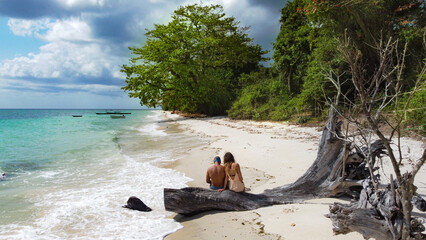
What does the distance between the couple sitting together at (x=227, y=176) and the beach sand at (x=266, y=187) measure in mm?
541

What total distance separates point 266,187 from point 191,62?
2652 cm

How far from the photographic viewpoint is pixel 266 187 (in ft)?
21.0

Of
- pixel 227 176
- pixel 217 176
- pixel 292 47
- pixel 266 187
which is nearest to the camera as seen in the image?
pixel 227 176

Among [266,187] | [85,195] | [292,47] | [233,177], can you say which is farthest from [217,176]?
[292,47]

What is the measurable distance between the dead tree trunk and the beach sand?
0.16 m

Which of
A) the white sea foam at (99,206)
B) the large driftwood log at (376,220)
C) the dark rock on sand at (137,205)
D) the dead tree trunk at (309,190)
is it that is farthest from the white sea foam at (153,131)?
the large driftwood log at (376,220)

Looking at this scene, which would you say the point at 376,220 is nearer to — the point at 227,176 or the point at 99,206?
the point at 227,176

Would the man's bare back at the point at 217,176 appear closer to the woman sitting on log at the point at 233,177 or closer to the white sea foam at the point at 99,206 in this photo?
the woman sitting on log at the point at 233,177

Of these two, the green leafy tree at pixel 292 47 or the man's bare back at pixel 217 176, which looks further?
the green leafy tree at pixel 292 47

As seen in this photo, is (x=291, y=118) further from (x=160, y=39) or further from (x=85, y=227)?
(x=160, y=39)

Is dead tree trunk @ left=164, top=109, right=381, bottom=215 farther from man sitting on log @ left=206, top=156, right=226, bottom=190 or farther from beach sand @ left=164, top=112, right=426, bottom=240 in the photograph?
man sitting on log @ left=206, top=156, right=226, bottom=190

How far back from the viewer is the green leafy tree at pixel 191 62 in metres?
30.9

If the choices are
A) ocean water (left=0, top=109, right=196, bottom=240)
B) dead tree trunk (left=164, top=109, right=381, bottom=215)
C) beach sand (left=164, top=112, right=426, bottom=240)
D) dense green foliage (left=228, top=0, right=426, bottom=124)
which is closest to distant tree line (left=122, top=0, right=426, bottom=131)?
dense green foliage (left=228, top=0, right=426, bottom=124)

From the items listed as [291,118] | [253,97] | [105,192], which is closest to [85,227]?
[105,192]
